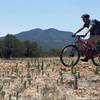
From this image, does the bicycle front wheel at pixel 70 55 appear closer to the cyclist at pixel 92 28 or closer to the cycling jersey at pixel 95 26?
the cyclist at pixel 92 28

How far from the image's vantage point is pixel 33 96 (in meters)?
12.4

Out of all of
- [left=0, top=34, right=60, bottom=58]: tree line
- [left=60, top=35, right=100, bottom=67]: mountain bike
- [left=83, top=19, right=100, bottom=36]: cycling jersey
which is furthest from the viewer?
[left=0, top=34, right=60, bottom=58]: tree line

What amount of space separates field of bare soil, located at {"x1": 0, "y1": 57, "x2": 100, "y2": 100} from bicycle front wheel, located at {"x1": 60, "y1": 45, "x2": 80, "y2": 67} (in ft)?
1.08

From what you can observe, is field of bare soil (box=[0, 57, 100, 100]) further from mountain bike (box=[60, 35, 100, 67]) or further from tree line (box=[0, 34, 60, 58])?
tree line (box=[0, 34, 60, 58])

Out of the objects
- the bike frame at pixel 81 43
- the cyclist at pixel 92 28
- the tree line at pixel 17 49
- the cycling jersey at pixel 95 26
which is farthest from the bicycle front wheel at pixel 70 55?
the tree line at pixel 17 49

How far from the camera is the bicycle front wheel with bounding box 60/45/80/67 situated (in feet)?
62.3

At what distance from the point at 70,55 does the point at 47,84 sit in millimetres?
4617

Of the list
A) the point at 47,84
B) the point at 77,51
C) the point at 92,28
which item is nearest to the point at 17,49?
the point at 77,51

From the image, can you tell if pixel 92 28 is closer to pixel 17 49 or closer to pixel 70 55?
pixel 70 55

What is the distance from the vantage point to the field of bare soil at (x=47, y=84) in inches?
486

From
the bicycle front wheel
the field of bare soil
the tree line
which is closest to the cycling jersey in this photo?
the bicycle front wheel

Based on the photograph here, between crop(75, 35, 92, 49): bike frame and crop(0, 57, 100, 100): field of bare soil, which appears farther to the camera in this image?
crop(75, 35, 92, 49): bike frame

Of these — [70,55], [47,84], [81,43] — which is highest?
[81,43]

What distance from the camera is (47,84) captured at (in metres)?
14.4
